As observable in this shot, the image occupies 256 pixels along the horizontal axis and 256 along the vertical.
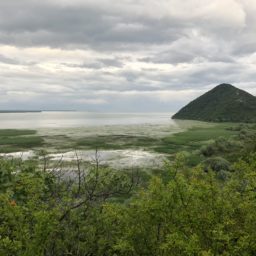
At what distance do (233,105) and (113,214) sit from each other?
183689 millimetres

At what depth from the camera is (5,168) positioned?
12.3 meters

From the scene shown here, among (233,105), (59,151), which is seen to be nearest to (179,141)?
(59,151)

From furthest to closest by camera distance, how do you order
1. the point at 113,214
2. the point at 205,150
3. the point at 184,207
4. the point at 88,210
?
the point at 205,150 < the point at 88,210 < the point at 113,214 < the point at 184,207

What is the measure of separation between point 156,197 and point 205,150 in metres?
42.1

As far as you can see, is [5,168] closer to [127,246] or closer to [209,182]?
[127,246]

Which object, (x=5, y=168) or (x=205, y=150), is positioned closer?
(x=5, y=168)

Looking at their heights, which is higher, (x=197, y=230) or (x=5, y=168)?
(x=5, y=168)

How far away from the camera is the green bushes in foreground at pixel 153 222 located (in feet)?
23.5

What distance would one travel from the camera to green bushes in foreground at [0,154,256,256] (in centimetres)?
717

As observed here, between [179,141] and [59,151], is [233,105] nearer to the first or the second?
[179,141]

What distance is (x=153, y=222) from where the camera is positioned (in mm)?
8352

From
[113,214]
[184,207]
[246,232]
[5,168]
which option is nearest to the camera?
[246,232]

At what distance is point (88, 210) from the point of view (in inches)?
382

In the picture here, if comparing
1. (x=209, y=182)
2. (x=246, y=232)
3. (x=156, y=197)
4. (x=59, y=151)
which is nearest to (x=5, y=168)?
(x=156, y=197)
